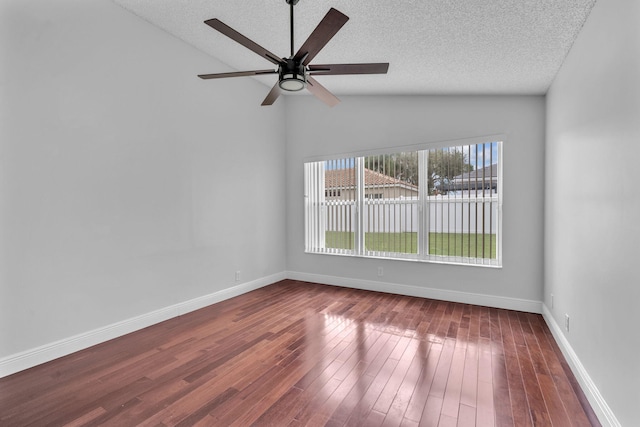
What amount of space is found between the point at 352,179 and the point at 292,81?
272 centimetres

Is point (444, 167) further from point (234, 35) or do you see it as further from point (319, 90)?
point (234, 35)

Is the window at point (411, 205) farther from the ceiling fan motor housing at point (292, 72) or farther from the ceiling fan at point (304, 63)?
the ceiling fan motor housing at point (292, 72)

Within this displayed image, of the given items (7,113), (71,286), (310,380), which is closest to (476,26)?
(310,380)

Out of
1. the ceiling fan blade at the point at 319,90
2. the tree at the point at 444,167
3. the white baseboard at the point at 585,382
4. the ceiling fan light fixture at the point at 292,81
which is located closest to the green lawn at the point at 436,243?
the tree at the point at 444,167

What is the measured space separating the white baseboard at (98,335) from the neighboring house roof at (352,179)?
7.33 feet

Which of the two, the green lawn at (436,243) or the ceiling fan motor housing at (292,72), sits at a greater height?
the ceiling fan motor housing at (292,72)

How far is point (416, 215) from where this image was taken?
4.32m

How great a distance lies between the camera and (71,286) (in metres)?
2.64

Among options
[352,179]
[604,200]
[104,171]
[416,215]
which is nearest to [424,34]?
[604,200]

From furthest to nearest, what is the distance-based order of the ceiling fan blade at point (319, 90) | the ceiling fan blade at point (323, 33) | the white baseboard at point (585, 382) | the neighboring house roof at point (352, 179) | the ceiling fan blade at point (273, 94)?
1. the neighboring house roof at point (352, 179)
2. the ceiling fan blade at point (273, 94)
3. the ceiling fan blade at point (319, 90)
4. the ceiling fan blade at point (323, 33)
5. the white baseboard at point (585, 382)

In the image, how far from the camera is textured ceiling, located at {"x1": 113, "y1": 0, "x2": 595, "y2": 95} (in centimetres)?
216

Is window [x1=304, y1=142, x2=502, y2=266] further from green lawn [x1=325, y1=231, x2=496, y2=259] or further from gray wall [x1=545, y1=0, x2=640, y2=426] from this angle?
gray wall [x1=545, y1=0, x2=640, y2=426]

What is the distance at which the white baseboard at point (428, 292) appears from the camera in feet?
11.9

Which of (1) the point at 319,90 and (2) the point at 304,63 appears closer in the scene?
(2) the point at 304,63
